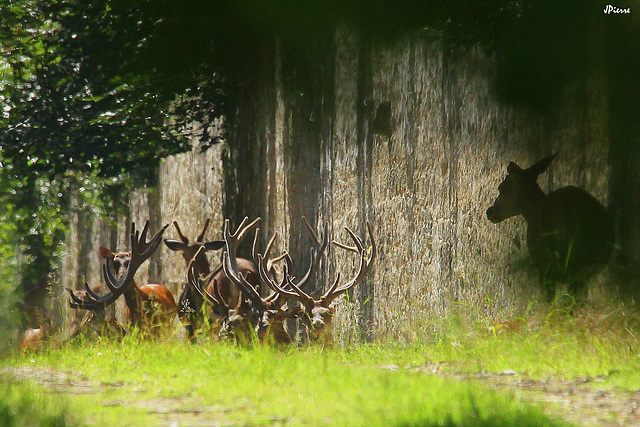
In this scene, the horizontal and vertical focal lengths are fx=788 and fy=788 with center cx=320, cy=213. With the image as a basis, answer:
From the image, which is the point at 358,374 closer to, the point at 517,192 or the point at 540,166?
the point at 517,192

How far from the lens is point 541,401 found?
3623 mm

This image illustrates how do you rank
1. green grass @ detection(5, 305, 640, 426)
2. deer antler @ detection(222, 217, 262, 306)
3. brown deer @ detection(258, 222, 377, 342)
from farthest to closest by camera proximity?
deer antler @ detection(222, 217, 262, 306) < brown deer @ detection(258, 222, 377, 342) < green grass @ detection(5, 305, 640, 426)

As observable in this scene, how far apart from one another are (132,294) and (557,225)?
443 cm

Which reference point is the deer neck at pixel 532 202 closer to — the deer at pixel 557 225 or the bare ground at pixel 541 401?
the deer at pixel 557 225

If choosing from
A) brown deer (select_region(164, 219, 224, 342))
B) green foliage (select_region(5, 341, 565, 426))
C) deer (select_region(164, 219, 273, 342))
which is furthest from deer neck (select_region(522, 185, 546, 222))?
brown deer (select_region(164, 219, 224, 342))

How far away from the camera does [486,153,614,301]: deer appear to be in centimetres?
559

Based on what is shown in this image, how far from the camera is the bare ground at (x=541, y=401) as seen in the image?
351cm

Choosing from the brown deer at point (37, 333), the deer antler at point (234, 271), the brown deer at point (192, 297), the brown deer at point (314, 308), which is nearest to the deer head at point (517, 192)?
the brown deer at point (314, 308)

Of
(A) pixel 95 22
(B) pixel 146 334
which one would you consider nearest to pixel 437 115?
(B) pixel 146 334

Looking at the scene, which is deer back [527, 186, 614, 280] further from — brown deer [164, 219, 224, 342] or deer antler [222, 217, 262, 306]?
brown deer [164, 219, 224, 342]

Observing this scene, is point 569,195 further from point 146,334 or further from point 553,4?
point 146,334

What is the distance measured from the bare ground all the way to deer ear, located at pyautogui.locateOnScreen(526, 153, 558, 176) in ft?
5.81

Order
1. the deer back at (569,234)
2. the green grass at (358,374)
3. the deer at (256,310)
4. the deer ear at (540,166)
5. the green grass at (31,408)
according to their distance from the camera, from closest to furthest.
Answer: the green grass at (31,408), the green grass at (358,374), the deer back at (569,234), the deer ear at (540,166), the deer at (256,310)

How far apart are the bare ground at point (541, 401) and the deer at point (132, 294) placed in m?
2.87
